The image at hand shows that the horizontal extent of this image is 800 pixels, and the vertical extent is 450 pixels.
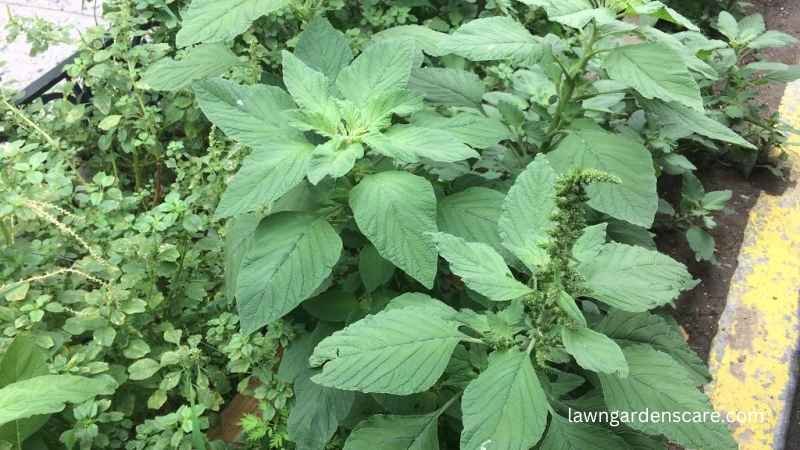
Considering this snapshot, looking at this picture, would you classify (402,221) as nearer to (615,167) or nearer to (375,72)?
(375,72)

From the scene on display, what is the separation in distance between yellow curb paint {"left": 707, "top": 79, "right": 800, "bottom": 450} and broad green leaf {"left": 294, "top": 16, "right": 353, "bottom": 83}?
1634 millimetres

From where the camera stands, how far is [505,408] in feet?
3.92

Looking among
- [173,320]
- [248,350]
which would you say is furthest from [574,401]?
[173,320]

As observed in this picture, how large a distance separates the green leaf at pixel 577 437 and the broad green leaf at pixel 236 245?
2.72ft

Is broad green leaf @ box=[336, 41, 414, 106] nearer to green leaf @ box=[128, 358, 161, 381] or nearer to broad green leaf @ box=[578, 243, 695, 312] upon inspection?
broad green leaf @ box=[578, 243, 695, 312]

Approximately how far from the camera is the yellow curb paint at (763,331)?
213cm

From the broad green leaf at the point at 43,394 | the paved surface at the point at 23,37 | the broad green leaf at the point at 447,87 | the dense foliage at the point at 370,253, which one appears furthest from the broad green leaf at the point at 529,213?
the paved surface at the point at 23,37

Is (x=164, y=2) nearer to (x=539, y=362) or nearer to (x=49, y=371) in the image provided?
(x=49, y=371)

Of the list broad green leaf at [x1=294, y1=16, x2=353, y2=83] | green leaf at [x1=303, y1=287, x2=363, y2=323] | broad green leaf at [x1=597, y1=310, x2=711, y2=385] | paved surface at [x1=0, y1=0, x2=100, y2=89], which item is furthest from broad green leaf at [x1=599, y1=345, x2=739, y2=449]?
paved surface at [x1=0, y1=0, x2=100, y2=89]

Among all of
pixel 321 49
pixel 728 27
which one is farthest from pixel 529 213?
pixel 728 27

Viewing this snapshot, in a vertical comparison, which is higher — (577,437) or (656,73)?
(656,73)

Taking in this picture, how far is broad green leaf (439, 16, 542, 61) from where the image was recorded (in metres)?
1.66

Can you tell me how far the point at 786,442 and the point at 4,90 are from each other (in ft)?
9.94

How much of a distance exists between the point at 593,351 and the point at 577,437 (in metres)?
0.29
